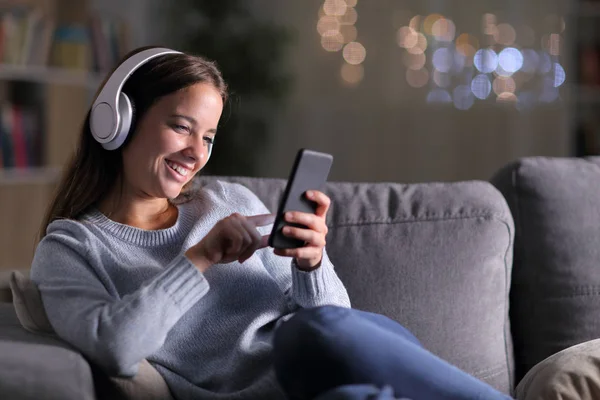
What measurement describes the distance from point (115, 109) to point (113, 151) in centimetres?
15

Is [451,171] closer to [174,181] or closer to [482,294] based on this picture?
[482,294]

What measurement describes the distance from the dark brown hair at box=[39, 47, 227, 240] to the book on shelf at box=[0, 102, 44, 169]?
7.38ft

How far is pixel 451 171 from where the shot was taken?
15.2 feet

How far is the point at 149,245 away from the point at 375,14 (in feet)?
11.1

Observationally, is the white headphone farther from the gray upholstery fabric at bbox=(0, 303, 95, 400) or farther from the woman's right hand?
the gray upholstery fabric at bbox=(0, 303, 95, 400)

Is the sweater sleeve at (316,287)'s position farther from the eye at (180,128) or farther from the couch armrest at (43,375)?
the couch armrest at (43,375)

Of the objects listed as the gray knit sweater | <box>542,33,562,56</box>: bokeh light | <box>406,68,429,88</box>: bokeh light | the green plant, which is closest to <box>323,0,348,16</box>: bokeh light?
the green plant

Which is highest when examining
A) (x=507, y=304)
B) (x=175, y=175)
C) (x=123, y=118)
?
(x=123, y=118)

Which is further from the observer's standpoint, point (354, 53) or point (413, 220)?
point (354, 53)

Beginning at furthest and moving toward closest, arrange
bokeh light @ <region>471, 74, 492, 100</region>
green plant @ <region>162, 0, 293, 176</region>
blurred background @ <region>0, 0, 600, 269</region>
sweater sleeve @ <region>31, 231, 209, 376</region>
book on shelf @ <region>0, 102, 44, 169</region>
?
green plant @ <region>162, 0, 293, 176</region>
bokeh light @ <region>471, 74, 492, 100</region>
blurred background @ <region>0, 0, 600, 269</region>
book on shelf @ <region>0, 102, 44, 169</region>
sweater sleeve @ <region>31, 231, 209, 376</region>

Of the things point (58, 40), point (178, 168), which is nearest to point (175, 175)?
point (178, 168)

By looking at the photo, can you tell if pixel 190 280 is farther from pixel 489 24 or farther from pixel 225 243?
pixel 489 24

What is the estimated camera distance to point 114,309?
126 centimetres

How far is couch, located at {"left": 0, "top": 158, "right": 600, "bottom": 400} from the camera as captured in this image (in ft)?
5.25
